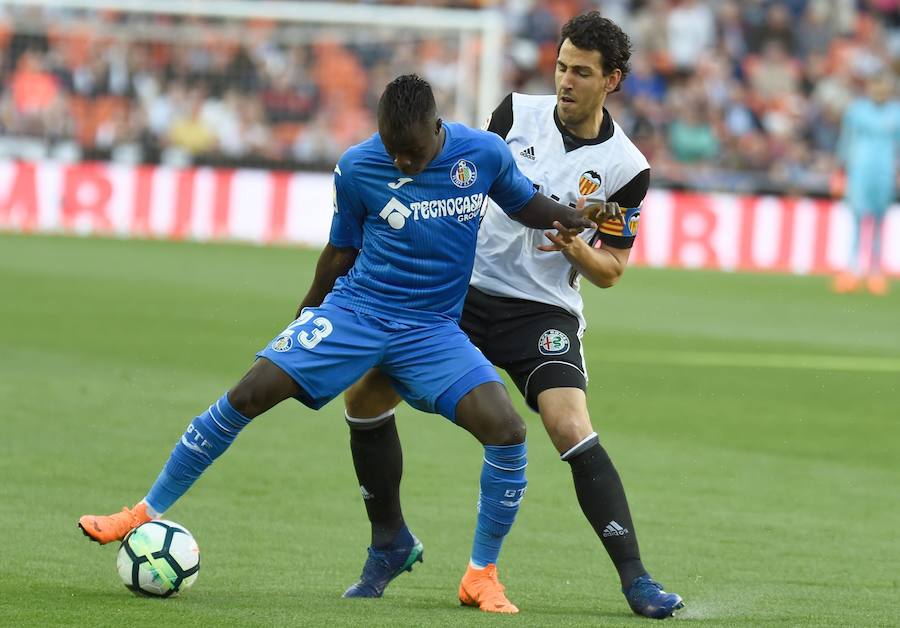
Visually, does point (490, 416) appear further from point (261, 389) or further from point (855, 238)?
point (855, 238)

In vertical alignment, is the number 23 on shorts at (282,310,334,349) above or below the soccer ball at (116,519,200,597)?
above

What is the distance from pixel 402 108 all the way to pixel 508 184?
580 mm

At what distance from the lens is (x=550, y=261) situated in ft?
20.3

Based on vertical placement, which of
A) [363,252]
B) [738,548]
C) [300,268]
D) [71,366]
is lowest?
[300,268]

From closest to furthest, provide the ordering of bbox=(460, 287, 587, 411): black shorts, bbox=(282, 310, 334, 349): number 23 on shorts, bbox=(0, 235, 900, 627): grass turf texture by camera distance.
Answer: bbox=(282, 310, 334, 349): number 23 on shorts < bbox=(0, 235, 900, 627): grass turf texture < bbox=(460, 287, 587, 411): black shorts

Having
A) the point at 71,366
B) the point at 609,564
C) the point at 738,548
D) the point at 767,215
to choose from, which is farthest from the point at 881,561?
the point at 767,215

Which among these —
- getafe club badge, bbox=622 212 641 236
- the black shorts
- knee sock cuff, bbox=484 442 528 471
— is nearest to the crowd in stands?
the black shorts

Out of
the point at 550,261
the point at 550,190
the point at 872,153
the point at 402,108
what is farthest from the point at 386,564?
the point at 872,153

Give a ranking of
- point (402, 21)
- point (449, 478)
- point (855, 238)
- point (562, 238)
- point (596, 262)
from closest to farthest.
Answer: point (562, 238) → point (596, 262) → point (449, 478) → point (855, 238) → point (402, 21)

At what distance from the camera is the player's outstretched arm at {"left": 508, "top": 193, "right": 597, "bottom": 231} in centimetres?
579

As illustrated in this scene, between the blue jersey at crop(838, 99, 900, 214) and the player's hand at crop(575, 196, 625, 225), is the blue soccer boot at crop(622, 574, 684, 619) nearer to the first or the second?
the player's hand at crop(575, 196, 625, 225)

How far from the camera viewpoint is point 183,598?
546 cm

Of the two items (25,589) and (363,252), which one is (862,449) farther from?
(25,589)

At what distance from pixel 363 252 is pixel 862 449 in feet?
16.3
